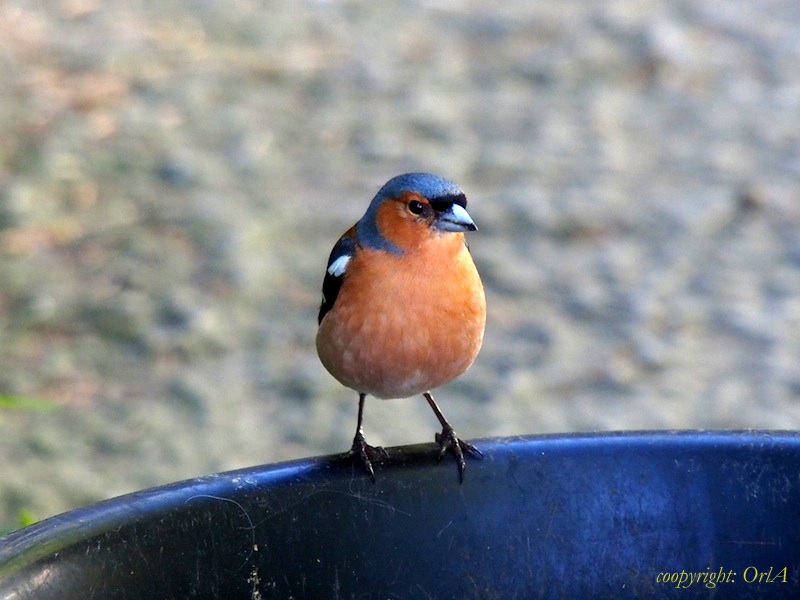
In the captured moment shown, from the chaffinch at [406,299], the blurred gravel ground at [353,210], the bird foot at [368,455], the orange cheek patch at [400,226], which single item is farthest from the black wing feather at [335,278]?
the blurred gravel ground at [353,210]

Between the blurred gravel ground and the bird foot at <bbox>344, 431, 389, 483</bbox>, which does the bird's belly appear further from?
the blurred gravel ground

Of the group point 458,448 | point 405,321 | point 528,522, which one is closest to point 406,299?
point 405,321

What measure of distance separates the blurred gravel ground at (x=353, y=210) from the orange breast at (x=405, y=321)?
2.37m

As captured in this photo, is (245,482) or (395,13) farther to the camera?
(395,13)

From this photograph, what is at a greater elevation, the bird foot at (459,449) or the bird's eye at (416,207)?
the bird's eye at (416,207)

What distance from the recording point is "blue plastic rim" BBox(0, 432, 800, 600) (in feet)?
8.78

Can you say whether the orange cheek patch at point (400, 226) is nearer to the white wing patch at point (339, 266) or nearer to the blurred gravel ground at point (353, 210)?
the white wing patch at point (339, 266)

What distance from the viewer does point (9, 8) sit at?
393 inches

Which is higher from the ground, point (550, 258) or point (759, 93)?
point (759, 93)

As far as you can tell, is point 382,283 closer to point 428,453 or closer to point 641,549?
point 428,453

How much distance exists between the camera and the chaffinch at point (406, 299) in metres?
3.50

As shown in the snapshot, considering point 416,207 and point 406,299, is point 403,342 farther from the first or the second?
point 416,207

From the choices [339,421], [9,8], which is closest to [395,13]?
[9,8]

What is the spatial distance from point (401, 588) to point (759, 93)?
7.11m
